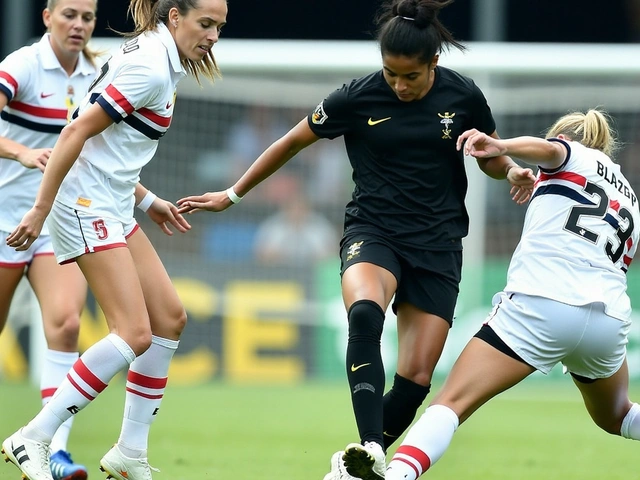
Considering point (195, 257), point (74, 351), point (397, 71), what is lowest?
point (195, 257)

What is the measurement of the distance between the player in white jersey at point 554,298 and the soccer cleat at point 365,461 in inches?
2.7

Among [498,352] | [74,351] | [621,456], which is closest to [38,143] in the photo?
[74,351]

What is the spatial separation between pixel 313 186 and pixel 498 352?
8532 mm

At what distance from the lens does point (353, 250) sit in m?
5.25

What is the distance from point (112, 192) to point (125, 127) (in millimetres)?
305

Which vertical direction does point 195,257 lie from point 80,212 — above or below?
below

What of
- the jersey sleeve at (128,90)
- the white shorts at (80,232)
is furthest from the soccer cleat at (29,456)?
the jersey sleeve at (128,90)

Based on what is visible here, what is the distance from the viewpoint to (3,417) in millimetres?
8914

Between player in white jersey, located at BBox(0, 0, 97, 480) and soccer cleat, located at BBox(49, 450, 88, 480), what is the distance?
0.11 meters

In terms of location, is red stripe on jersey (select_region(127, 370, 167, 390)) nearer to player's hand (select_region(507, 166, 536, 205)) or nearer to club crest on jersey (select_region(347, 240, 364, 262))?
club crest on jersey (select_region(347, 240, 364, 262))

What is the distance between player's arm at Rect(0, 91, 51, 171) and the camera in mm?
5422

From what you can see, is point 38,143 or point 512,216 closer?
point 38,143

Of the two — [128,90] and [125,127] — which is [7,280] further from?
[128,90]

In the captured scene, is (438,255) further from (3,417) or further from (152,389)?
(3,417)
